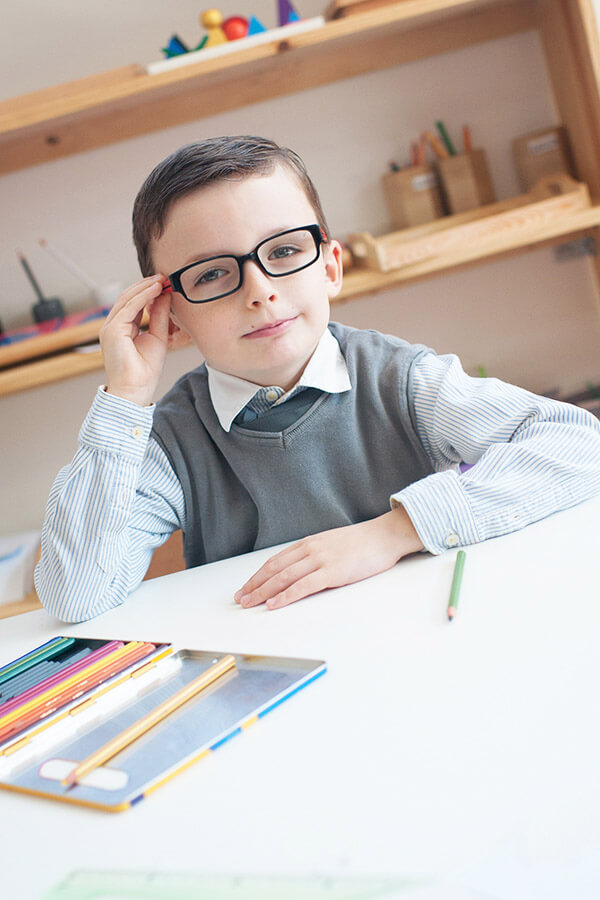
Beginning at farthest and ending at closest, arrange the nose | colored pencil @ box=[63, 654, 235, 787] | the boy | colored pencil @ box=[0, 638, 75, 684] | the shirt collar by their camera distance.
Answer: the shirt collar → the nose → the boy → colored pencil @ box=[0, 638, 75, 684] → colored pencil @ box=[63, 654, 235, 787]

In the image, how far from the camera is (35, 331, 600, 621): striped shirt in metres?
0.82

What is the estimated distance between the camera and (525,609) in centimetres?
61

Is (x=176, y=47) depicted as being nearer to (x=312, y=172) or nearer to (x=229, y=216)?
(x=312, y=172)

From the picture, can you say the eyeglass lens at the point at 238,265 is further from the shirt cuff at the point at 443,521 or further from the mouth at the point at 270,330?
the shirt cuff at the point at 443,521

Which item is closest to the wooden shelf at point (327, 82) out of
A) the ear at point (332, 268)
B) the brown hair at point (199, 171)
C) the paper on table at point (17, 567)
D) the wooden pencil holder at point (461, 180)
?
the wooden pencil holder at point (461, 180)

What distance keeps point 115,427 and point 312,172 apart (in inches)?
47.9

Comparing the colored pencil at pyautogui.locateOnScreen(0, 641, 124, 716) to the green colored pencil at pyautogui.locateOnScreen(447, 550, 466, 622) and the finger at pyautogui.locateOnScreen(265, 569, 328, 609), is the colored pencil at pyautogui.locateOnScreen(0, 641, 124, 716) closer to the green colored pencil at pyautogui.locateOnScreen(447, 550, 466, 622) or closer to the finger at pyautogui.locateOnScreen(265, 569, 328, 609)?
the finger at pyautogui.locateOnScreen(265, 569, 328, 609)

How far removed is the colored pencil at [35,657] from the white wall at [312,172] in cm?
132

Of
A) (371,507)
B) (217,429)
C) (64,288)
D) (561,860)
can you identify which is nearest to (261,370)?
(217,429)

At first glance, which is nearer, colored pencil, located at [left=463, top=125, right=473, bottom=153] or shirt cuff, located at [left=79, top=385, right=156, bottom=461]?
shirt cuff, located at [left=79, top=385, right=156, bottom=461]

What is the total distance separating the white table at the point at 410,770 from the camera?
1.21 ft

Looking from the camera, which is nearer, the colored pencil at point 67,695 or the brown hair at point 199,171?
the colored pencil at point 67,695

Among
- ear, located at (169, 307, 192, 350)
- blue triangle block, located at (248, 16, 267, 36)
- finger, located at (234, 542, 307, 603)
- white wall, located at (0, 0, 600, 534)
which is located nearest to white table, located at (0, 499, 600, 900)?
finger, located at (234, 542, 307, 603)

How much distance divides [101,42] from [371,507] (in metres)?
1.39
